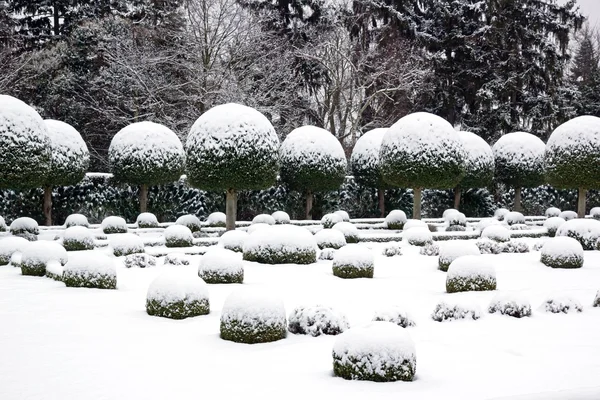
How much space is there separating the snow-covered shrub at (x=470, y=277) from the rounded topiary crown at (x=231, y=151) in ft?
28.8

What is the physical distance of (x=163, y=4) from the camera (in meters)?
31.3

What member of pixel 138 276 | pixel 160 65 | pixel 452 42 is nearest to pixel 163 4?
pixel 160 65

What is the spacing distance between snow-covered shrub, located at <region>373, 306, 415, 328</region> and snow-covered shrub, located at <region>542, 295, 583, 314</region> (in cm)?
234

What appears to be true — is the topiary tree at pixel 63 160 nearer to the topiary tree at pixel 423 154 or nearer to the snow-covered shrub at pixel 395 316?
the topiary tree at pixel 423 154

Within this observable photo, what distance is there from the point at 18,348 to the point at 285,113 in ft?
83.7

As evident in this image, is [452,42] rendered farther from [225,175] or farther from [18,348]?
[18,348]

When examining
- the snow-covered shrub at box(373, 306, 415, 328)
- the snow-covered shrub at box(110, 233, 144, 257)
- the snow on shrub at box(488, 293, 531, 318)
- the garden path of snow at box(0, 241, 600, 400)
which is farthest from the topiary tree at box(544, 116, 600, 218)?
the snow-covered shrub at box(373, 306, 415, 328)

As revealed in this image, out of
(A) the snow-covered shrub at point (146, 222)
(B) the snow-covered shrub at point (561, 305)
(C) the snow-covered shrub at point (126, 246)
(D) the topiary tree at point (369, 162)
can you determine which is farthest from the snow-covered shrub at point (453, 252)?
(D) the topiary tree at point (369, 162)

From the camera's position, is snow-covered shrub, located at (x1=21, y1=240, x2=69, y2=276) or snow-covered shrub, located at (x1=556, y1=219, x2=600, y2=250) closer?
snow-covered shrub, located at (x1=21, y1=240, x2=69, y2=276)

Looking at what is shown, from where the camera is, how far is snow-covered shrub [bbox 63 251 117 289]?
9.57 metres

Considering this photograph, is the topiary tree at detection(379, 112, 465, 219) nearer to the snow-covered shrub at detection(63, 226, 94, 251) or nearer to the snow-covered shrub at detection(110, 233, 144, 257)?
the snow-covered shrub at detection(110, 233, 144, 257)

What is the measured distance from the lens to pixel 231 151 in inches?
662

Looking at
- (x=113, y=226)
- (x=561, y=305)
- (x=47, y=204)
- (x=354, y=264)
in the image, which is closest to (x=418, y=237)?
(x=354, y=264)

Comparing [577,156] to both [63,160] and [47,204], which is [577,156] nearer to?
[63,160]
